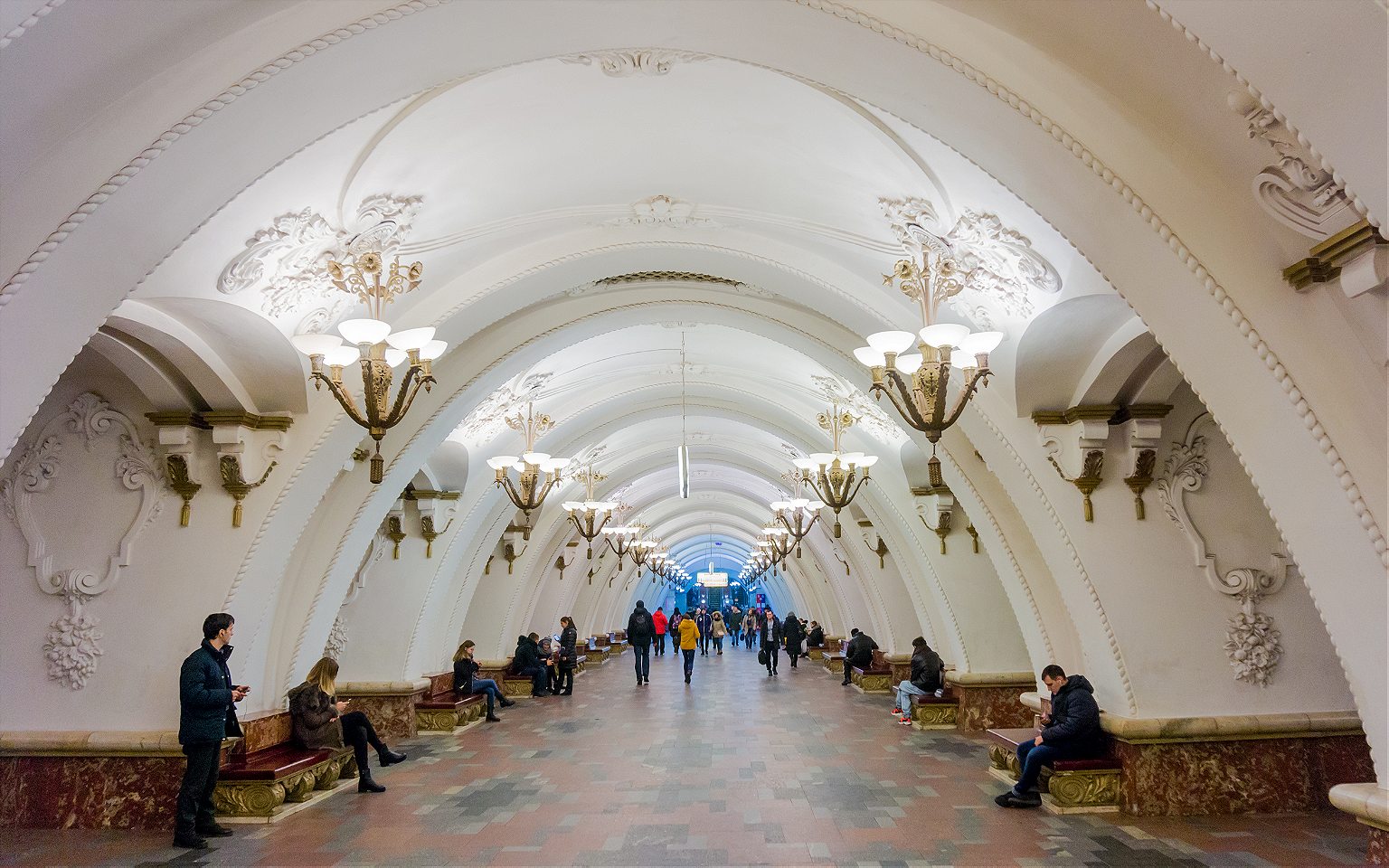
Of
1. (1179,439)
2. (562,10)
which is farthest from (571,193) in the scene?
(1179,439)

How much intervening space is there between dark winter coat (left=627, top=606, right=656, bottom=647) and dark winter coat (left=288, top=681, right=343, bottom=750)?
9058mm

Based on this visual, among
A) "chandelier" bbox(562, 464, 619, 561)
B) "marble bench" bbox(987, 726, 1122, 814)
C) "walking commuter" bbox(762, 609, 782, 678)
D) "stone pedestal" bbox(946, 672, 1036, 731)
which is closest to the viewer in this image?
"marble bench" bbox(987, 726, 1122, 814)

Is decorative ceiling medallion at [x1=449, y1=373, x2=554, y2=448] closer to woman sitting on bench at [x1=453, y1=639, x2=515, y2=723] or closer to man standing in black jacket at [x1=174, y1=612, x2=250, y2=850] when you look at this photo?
woman sitting on bench at [x1=453, y1=639, x2=515, y2=723]

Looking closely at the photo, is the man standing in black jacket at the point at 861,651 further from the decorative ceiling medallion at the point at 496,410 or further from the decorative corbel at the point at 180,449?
the decorative corbel at the point at 180,449

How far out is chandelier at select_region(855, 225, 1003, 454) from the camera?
167 inches

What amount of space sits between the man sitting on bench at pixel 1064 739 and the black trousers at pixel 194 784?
5326 mm

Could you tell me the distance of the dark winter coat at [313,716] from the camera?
21.2 feet

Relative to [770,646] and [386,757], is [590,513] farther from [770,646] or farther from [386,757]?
[770,646]

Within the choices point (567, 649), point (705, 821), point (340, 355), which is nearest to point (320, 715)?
point (705, 821)

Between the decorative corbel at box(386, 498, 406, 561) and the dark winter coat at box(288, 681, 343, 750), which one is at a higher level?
the decorative corbel at box(386, 498, 406, 561)

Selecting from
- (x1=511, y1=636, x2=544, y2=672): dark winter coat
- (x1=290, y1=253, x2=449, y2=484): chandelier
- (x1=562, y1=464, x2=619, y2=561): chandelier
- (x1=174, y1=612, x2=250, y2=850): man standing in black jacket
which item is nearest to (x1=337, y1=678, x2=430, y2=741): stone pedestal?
(x1=562, y1=464, x2=619, y2=561): chandelier

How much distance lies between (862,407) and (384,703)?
659 centimetres

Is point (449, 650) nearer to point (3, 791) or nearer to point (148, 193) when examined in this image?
point (3, 791)

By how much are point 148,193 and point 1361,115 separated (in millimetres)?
4182
